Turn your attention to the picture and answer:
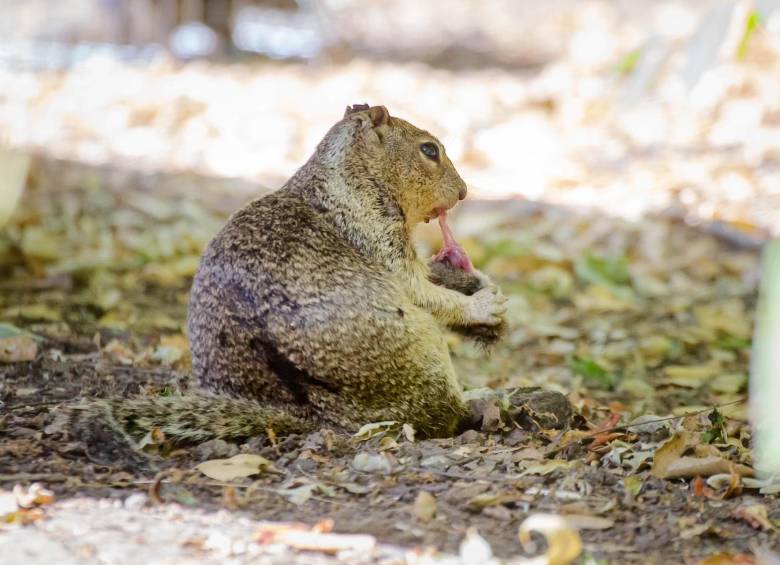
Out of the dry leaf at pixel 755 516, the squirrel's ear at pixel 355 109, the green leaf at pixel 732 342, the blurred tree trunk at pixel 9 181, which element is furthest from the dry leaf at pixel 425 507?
the blurred tree trunk at pixel 9 181

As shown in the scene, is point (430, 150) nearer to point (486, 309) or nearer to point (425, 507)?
point (486, 309)

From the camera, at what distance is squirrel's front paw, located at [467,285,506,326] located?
4.59m

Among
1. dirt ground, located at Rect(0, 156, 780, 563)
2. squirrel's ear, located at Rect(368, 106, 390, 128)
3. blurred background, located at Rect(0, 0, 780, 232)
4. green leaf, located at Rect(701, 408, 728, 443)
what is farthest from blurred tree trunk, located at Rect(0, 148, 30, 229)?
green leaf, located at Rect(701, 408, 728, 443)

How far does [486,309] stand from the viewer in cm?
459

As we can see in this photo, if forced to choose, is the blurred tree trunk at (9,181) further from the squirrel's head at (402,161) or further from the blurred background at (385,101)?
the squirrel's head at (402,161)

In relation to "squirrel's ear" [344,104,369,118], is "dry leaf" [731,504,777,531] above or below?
below

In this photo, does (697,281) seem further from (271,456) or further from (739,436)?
(271,456)

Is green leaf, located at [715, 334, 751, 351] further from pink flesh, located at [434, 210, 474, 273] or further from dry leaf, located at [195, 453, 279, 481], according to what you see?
dry leaf, located at [195, 453, 279, 481]

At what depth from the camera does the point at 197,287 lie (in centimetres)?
425

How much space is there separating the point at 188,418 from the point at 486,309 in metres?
1.35

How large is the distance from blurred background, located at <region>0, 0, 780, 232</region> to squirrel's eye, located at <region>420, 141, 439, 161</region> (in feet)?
3.36

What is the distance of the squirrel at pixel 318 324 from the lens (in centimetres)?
400

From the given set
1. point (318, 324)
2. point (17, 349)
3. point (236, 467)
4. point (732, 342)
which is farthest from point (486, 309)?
point (732, 342)

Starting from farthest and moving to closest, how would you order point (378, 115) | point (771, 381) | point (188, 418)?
point (378, 115)
point (188, 418)
point (771, 381)
